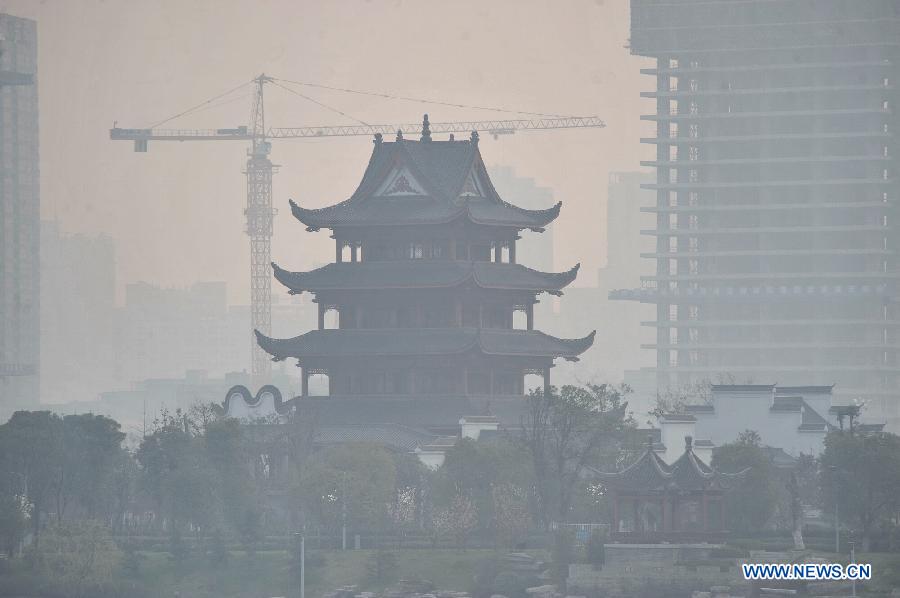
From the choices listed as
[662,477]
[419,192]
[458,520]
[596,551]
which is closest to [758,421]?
[419,192]

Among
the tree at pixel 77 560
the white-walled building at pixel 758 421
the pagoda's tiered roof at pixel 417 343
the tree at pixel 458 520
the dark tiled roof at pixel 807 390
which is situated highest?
the pagoda's tiered roof at pixel 417 343

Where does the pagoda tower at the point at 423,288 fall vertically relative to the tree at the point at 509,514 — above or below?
above

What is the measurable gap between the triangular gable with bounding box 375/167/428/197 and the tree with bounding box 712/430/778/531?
24984mm

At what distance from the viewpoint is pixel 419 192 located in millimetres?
133375

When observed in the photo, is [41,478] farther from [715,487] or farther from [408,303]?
[715,487]

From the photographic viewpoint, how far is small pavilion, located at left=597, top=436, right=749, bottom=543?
10844cm

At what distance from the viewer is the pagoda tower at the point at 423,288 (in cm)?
13100

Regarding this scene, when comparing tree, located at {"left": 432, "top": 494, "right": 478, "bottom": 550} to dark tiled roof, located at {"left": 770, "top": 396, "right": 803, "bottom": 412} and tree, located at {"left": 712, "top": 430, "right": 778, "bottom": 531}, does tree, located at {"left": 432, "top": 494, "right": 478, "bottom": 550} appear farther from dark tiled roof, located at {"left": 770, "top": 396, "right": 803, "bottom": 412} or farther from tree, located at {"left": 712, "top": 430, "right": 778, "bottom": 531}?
dark tiled roof, located at {"left": 770, "top": 396, "right": 803, "bottom": 412}

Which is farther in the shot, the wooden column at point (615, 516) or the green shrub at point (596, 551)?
the wooden column at point (615, 516)

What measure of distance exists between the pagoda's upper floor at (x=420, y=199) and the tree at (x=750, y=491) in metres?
21.6

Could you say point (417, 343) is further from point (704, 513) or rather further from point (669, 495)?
point (704, 513)

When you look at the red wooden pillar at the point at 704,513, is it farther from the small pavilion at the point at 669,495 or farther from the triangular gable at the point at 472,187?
the triangular gable at the point at 472,187

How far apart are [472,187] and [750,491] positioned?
28.3m

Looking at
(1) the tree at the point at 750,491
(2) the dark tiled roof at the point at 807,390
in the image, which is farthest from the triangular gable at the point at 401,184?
(2) the dark tiled roof at the point at 807,390
